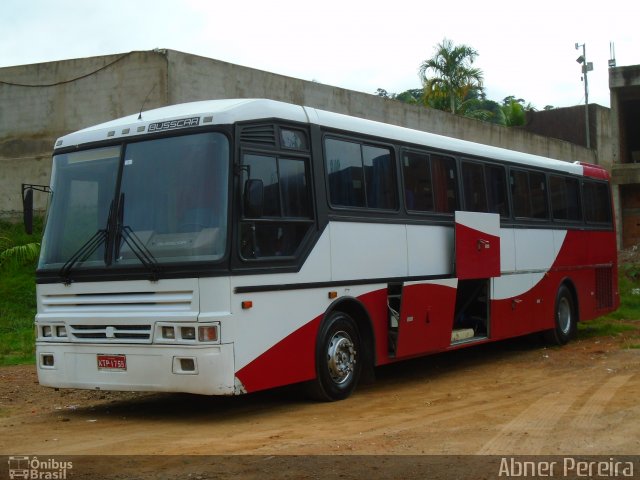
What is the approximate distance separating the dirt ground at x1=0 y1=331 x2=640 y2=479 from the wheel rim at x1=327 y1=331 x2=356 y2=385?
Answer: 0.30 metres

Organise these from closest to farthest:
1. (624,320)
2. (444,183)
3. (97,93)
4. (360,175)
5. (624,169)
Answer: (360,175) → (444,183) → (97,93) → (624,320) → (624,169)

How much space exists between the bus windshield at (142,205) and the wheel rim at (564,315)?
919cm

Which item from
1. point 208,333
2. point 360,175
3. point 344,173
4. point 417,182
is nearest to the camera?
point 208,333

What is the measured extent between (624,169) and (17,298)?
81.4 feet

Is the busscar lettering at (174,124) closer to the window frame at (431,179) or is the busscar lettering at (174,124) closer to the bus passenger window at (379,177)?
the bus passenger window at (379,177)

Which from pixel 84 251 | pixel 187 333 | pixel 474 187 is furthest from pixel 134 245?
pixel 474 187

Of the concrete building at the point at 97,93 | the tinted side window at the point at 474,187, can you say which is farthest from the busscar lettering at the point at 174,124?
the concrete building at the point at 97,93

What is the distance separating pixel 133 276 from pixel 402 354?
378 cm

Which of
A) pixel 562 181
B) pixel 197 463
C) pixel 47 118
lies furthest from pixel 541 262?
pixel 47 118

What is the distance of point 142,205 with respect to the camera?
29.1 feet

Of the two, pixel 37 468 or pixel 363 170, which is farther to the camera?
pixel 363 170

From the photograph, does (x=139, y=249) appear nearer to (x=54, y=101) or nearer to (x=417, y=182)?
(x=417, y=182)

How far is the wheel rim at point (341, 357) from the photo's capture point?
977 cm

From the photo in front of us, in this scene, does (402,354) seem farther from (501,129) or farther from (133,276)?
(501,129)
